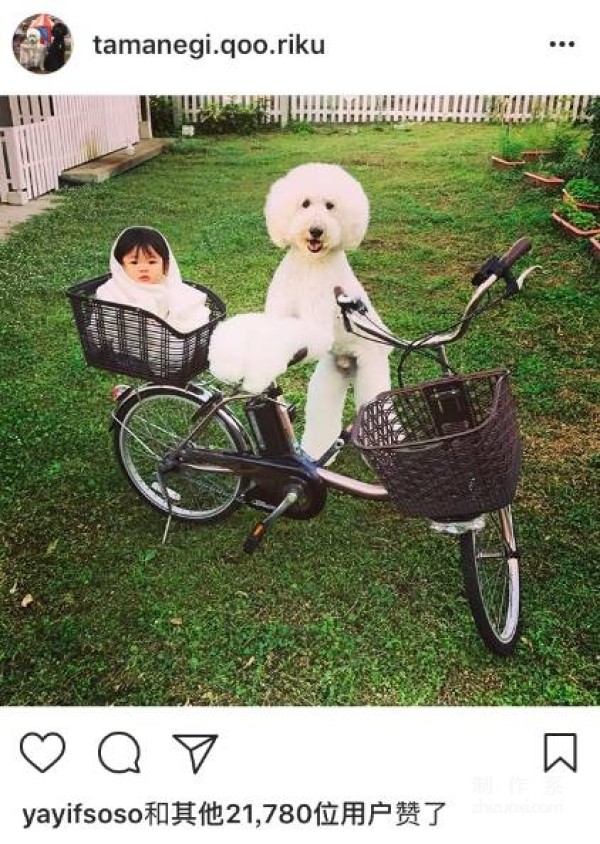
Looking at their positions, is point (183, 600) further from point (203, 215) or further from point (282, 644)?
point (203, 215)

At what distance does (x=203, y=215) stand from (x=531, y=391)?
4.46 ft

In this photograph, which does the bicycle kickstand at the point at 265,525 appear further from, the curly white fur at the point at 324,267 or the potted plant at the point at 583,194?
the potted plant at the point at 583,194

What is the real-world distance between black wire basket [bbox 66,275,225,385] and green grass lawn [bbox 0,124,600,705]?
41 centimetres

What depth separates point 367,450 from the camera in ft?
4.26

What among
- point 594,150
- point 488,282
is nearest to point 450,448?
point 488,282

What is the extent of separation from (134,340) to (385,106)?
2.87 feet

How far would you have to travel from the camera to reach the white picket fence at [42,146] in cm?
304

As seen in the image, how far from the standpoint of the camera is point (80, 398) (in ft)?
7.25
